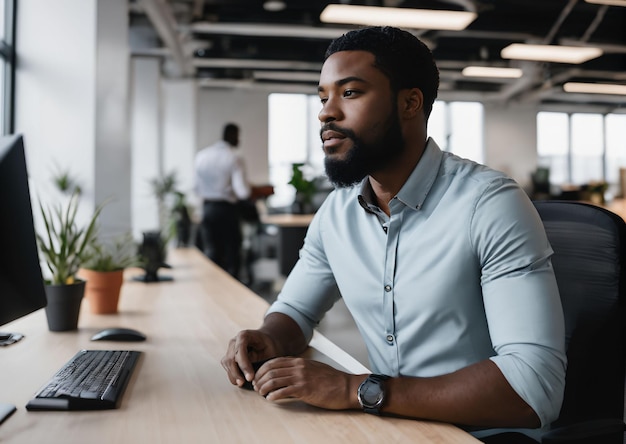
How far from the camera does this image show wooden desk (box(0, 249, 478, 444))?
90cm

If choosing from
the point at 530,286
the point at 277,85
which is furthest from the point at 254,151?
the point at 530,286

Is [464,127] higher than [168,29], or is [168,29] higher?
[168,29]

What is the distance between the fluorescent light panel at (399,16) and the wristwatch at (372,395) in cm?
476

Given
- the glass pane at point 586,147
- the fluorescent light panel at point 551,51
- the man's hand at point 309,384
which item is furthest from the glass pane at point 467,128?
the man's hand at point 309,384

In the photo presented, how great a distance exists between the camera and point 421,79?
128 centimetres

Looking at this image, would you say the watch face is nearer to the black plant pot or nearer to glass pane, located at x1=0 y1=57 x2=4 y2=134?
the black plant pot

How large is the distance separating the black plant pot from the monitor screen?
1.49 ft

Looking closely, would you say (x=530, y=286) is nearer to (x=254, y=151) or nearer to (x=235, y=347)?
(x=235, y=347)

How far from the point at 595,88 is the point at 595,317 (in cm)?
1069

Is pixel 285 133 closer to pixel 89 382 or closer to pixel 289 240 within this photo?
pixel 289 240

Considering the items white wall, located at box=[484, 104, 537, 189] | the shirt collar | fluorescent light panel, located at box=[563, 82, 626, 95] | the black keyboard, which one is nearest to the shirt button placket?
the shirt collar

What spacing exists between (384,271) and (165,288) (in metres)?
1.51

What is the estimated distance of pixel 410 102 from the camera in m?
1.26

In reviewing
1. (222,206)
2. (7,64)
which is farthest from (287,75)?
(7,64)
